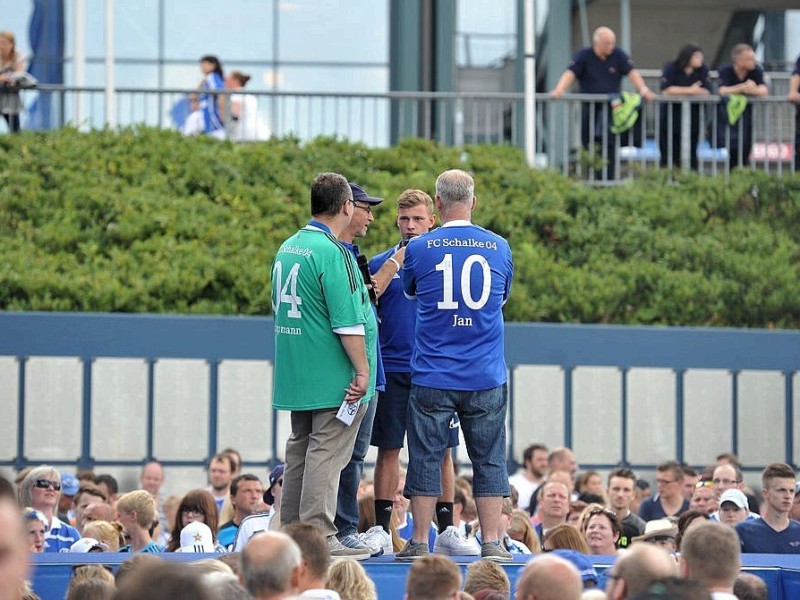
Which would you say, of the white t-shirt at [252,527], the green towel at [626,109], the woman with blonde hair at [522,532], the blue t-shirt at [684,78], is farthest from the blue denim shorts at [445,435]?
the blue t-shirt at [684,78]

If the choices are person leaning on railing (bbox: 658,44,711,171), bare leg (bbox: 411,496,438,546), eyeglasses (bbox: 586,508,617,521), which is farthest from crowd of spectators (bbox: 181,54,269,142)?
bare leg (bbox: 411,496,438,546)

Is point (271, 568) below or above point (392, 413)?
below

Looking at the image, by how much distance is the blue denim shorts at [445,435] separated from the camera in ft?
29.0

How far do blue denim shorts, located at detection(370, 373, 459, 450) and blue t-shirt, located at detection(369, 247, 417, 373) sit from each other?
0.22ft

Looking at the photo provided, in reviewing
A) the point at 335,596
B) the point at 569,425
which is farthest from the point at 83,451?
the point at 335,596

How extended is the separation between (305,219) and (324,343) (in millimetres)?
11026

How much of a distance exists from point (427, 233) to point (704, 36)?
69.1ft

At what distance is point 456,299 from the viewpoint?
8766mm

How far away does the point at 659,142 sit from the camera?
21.9m

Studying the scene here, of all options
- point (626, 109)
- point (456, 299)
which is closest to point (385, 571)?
point (456, 299)

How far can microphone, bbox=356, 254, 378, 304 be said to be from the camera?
29.3 feet

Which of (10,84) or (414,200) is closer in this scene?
(414,200)

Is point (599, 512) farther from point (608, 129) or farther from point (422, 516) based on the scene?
point (608, 129)

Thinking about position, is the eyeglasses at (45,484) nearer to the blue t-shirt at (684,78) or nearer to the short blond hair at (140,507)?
the short blond hair at (140,507)
